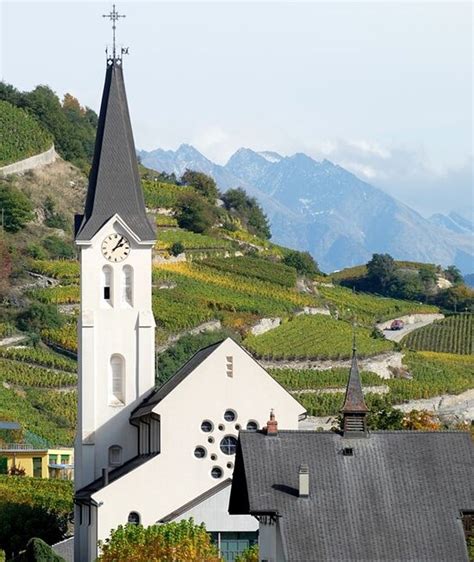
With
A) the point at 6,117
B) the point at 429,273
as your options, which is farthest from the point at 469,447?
the point at 429,273

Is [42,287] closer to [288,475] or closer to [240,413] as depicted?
[240,413]

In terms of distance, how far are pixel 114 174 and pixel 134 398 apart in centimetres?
689

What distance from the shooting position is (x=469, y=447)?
4975 cm

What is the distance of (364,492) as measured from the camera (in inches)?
1890

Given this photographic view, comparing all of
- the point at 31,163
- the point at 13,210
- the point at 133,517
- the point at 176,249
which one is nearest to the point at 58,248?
the point at 176,249

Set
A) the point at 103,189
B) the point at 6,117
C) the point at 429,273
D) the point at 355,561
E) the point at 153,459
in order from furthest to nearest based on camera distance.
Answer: the point at 429,273 → the point at 6,117 → the point at 103,189 → the point at 153,459 → the point at 355,561

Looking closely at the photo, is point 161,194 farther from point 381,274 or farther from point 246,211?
point 381,274

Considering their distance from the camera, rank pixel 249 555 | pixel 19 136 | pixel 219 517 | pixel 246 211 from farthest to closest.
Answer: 1. pixel 246 211
2. pixel 19 136
3. pixel 219 517
4. pixel 249 555

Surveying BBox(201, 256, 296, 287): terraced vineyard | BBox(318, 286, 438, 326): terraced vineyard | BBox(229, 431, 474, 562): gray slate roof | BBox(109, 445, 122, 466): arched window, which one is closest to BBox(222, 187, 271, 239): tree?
BBox(318, 286, 438, 326): terraced vineyard

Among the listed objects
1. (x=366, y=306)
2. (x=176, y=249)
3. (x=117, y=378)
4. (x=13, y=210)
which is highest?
(x=13, y=210)

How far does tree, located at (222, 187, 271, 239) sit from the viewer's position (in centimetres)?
16125

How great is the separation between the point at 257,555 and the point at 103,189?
1955cm

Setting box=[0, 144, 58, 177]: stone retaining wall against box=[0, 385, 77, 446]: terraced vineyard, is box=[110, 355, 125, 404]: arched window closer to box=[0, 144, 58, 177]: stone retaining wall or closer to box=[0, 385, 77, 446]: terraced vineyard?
box=[0, 385, 77, 446]: terraced vineyard

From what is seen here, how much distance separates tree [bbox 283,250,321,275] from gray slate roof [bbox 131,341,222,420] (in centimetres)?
7157
